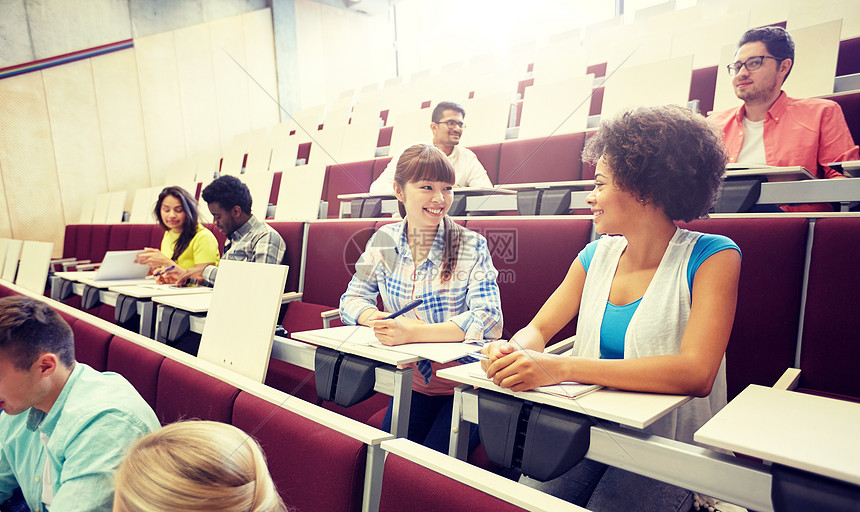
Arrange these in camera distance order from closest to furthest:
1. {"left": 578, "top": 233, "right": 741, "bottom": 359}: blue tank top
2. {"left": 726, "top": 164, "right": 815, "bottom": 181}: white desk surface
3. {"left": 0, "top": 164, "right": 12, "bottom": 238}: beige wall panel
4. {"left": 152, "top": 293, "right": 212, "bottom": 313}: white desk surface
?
{"left": 578, "top": 233, "right": 741, "bottom": 359}: blue tank top
{"left": 726, "top": 164, "right": 815, "bottom": 181}: white desk surface
{"left": 152, "top": 293, "right": 212, "bottom": 313}: white desk surface
{"left": 0, "top": 164, "right": 12, "bottom": 238}: beige wall panel

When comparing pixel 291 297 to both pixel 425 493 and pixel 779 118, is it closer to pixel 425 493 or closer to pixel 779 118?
pixel 425 493

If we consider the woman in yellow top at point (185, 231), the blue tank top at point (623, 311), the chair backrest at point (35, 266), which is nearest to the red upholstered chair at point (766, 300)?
the blue tank top at point (623, 311)

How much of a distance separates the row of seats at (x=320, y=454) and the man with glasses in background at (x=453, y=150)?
0.50m

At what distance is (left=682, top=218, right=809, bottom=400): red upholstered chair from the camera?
0.33 metres

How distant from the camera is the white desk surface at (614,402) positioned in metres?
0.20

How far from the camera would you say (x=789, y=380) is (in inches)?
11.5

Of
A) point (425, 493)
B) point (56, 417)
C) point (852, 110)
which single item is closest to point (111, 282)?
point (56, 417)

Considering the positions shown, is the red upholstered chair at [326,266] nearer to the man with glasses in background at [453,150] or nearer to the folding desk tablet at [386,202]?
the folding desk tablet at [386,202]

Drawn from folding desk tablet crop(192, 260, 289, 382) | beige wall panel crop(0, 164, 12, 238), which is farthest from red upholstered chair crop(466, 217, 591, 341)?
beige wall panel crop(0, 164, 12, 238)

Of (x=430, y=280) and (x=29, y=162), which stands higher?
(x=29, y=162)

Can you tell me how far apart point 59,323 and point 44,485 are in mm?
106

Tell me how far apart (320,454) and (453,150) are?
666 millimetres

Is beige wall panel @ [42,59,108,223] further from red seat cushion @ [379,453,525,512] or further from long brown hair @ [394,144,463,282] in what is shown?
red seat cushion @ [379,453,525,512]

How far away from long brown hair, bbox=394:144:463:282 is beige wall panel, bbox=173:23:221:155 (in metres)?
1.86
